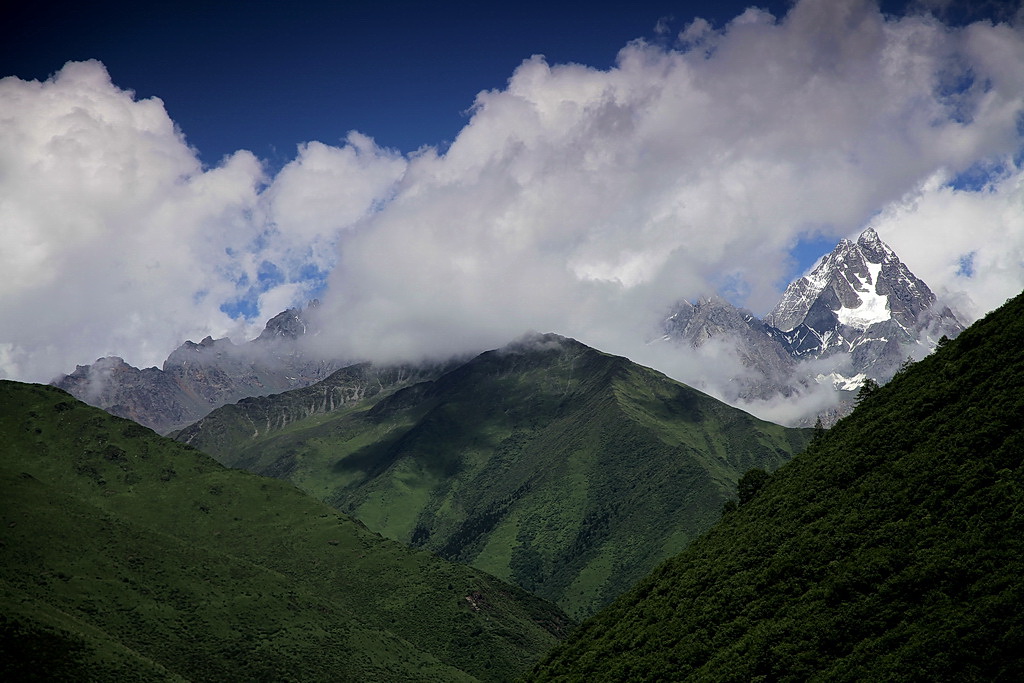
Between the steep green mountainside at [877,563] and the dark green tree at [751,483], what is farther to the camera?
the dark green tree at [751,483]

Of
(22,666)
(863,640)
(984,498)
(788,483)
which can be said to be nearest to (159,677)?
(22,666)

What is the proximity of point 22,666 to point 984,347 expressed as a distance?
179568 mm

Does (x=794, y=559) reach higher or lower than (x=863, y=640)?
higher

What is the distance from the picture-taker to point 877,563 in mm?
67500

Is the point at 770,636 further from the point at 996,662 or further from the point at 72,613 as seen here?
the point at 72,613

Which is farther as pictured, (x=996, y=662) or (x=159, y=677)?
(x=159, y=677)

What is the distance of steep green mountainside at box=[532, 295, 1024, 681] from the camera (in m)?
56.8

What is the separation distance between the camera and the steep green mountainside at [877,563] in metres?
56.8

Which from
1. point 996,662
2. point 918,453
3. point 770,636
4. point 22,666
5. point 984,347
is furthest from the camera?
point 22,666

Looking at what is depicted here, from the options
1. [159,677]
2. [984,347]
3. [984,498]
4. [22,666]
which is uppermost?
[22,666]

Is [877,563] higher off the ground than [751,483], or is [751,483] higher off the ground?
[751,483]

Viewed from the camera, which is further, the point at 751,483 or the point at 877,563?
the point at 751,483

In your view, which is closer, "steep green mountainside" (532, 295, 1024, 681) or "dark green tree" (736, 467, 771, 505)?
"steep green mountainside" (532, 295, 1024, 681)

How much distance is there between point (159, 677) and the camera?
169875 mm
